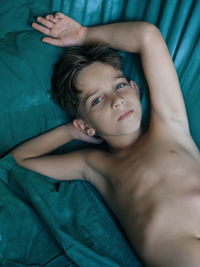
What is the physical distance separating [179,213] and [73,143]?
547mm

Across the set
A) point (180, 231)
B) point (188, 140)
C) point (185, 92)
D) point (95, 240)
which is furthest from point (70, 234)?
point (185, 92)

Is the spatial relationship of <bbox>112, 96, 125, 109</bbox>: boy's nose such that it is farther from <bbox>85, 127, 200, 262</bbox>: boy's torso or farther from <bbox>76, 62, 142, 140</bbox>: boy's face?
<bbox>85, 127, 200, 262</bbox>: boy's torso

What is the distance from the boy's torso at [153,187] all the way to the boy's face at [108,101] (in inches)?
4.4

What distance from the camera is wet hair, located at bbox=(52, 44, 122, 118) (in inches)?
47.9

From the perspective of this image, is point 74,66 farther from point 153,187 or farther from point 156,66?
point 153,187

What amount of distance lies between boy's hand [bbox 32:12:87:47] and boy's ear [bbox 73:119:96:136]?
31 centimetres

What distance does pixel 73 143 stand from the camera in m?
1.42

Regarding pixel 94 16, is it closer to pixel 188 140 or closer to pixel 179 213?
pixel 188 140

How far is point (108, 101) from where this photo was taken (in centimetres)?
113

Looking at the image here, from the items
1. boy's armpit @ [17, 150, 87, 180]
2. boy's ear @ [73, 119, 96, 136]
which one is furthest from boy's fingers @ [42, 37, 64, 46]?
boy's armpit @ [17, 150, 87, 180]

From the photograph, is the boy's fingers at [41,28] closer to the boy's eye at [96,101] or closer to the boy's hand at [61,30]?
the boy's hand at [61,30]

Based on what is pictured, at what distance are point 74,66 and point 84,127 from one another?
0.74ft

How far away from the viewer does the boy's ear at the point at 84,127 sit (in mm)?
1274

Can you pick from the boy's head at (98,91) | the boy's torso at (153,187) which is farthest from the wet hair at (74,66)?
the boy's torso at (153,187)
